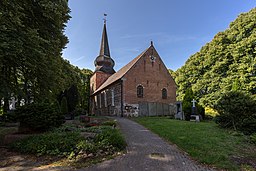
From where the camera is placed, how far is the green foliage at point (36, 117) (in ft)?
24.6

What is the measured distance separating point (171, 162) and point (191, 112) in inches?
508

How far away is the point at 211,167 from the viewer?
466 centimetres

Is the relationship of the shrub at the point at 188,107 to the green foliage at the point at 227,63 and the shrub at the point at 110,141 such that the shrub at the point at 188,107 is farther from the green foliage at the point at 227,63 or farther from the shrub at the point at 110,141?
the shrub at the point at 110,141

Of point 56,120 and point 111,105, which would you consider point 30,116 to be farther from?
point 111,105

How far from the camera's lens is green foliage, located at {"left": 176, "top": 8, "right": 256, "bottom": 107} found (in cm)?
2144

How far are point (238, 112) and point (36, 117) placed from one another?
10955 millimetres

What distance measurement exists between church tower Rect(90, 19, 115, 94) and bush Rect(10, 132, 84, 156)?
2535 cm

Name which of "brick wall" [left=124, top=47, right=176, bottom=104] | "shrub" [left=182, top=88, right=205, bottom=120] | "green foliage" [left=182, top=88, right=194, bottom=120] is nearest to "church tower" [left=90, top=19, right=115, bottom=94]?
"brick wall" [left=124, top=47, right=176, bottom=104]

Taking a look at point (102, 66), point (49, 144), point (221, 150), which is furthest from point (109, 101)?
point (221, 150)

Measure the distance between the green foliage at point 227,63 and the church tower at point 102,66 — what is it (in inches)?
613

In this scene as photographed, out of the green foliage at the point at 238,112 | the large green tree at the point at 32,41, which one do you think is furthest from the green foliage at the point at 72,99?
the green foliage at the point at 238,112

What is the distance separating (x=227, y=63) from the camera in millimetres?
25141

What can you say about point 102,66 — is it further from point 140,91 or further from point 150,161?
point 150,161

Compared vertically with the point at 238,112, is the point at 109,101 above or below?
above
